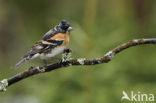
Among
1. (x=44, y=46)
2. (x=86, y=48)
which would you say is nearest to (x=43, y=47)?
(x=44, y=46)

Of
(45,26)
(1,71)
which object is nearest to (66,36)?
(1,71)

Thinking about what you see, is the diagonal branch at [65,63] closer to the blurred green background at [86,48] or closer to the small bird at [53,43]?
the small bird at [53,43]

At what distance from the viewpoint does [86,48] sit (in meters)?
3.68

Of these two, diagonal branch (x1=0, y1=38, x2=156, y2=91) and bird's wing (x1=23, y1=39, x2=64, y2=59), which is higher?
bird's wing (x1=23, y1=39, x2=64, y2=59)

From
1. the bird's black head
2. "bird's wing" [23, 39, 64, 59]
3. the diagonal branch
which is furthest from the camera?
"bird's wing" [23, 39, 64, 59]

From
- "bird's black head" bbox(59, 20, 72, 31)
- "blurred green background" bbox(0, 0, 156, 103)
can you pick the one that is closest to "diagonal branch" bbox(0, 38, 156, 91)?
"bird's black head" bbox(59, 20, 72, 31)

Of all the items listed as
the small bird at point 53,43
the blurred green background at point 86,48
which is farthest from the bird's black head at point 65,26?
the blurred green background at point 86,48

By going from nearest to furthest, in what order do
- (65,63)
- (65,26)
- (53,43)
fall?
(65,63)
(65,26)
(53,43)

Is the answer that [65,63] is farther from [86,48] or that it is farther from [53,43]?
[86,48]

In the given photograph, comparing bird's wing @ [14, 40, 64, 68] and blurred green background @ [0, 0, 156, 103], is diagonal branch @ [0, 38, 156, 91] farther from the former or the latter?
blurred green background @ [0, 0, 156, 103]

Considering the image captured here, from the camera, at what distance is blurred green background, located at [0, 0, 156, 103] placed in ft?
12.8

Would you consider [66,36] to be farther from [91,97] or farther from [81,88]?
[81,88]

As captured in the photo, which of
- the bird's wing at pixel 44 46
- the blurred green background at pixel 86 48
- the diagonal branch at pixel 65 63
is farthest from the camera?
the blurred green background at pixel 86 48

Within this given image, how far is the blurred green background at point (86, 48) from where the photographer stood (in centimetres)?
389
